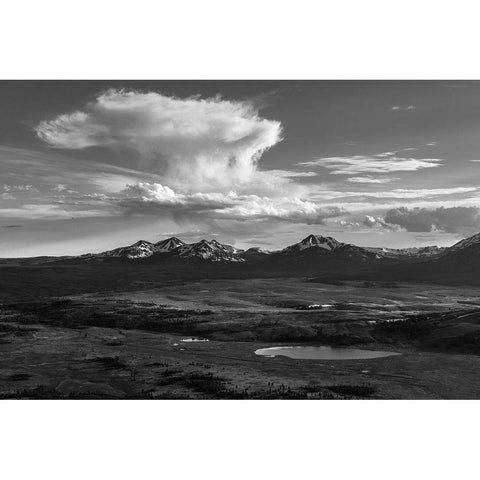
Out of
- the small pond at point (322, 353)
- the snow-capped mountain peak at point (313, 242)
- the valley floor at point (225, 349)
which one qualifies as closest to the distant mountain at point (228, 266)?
the snow-capped mountain peak at point (313, 242)

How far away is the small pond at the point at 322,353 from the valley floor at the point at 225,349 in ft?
5.62

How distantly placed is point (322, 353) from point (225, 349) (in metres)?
9.44

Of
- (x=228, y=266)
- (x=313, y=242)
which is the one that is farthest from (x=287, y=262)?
(x=313, y=242)

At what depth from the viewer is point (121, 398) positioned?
30625 mm

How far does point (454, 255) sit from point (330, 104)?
93709mm

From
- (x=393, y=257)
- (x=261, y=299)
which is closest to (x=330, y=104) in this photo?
(x=261, y=299)

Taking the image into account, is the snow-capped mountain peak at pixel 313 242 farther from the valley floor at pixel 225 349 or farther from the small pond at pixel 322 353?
the small pond at pixel 322 353

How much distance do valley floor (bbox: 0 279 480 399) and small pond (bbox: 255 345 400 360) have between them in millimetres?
1714

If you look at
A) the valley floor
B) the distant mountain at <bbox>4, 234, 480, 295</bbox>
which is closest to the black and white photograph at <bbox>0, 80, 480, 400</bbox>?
the valley floor

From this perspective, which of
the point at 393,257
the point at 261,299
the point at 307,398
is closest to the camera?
the point at 307,398

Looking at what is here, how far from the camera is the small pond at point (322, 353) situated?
142 feet

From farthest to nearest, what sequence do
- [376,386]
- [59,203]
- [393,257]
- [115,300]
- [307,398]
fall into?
1. [393,257]
2. [115,300]
3. [59,203]
4. [376,386]
5. [307,398]

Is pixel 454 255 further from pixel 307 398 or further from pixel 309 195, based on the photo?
pixel 307 398

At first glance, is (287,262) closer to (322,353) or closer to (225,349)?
(225,349)
